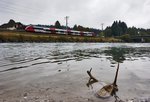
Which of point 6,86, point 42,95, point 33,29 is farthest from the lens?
point 33,29

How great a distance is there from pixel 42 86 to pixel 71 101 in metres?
3.19

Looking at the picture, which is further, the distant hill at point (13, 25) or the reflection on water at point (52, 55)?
the distant hill at point (13, 25)

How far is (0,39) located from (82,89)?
6864cm

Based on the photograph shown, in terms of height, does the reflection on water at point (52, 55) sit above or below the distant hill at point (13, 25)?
below

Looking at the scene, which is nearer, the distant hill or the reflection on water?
the reflection on water

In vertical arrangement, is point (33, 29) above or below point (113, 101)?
above

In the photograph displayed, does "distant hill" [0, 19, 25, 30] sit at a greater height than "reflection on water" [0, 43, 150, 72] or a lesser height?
greater

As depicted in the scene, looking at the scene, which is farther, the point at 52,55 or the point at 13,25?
Result: the point at 13,25

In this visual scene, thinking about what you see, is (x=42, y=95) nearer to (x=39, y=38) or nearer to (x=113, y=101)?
(x=113, y=101)

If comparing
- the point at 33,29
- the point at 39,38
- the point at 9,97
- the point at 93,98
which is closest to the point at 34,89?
the point at 9,97

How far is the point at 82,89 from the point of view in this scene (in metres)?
10.6

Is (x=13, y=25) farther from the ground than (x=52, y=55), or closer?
farther from the ground

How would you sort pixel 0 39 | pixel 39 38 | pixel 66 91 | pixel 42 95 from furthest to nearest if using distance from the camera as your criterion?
pixel 39 38 → pixel 0 39 → pixel 66 91 → pixel 42 95

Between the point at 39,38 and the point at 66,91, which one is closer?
the point at 66,91
